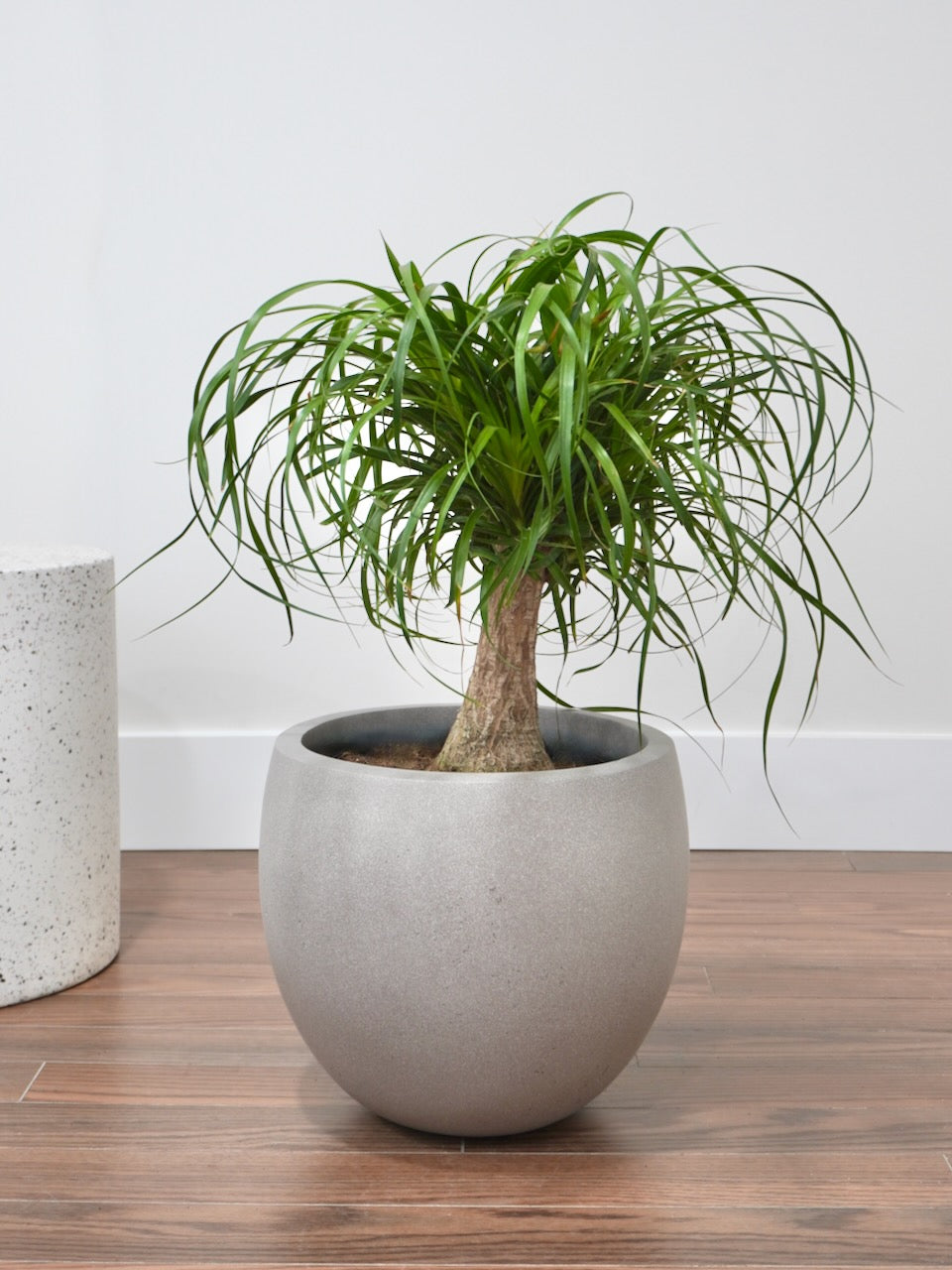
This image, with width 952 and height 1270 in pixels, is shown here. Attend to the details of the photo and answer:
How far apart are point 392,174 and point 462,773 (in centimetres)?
132

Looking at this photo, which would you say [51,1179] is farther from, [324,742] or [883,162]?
[883,162]

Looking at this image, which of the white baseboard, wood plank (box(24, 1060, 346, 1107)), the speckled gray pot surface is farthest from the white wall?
the speckled gray pot surface

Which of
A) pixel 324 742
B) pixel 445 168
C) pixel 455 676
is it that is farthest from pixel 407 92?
pixel 324 742

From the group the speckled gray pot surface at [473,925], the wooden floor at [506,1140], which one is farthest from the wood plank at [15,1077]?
the speckled gray pot surface at [473,925]

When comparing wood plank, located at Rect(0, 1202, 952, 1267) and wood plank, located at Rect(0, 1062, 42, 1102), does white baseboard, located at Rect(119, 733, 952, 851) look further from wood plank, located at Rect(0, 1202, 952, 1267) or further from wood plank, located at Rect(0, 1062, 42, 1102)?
wood plank, located at Rect(0, 1202, 952, 1267)

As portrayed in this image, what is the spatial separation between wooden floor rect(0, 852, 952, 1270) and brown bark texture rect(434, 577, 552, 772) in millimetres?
369

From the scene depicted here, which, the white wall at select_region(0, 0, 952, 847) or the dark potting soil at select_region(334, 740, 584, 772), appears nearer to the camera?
the dark potting soil at select_region(334, 740, 584, 772)

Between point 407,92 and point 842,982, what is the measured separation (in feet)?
5.00

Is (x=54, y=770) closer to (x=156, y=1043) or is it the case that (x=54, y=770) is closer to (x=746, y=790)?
(x=156, y=1043)

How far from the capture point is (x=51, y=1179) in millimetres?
1194

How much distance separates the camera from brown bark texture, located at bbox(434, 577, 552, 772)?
4.09 feet

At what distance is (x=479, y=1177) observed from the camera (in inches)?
46.9

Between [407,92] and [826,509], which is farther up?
[407,92]

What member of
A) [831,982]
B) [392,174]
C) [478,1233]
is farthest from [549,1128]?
[392,174]
